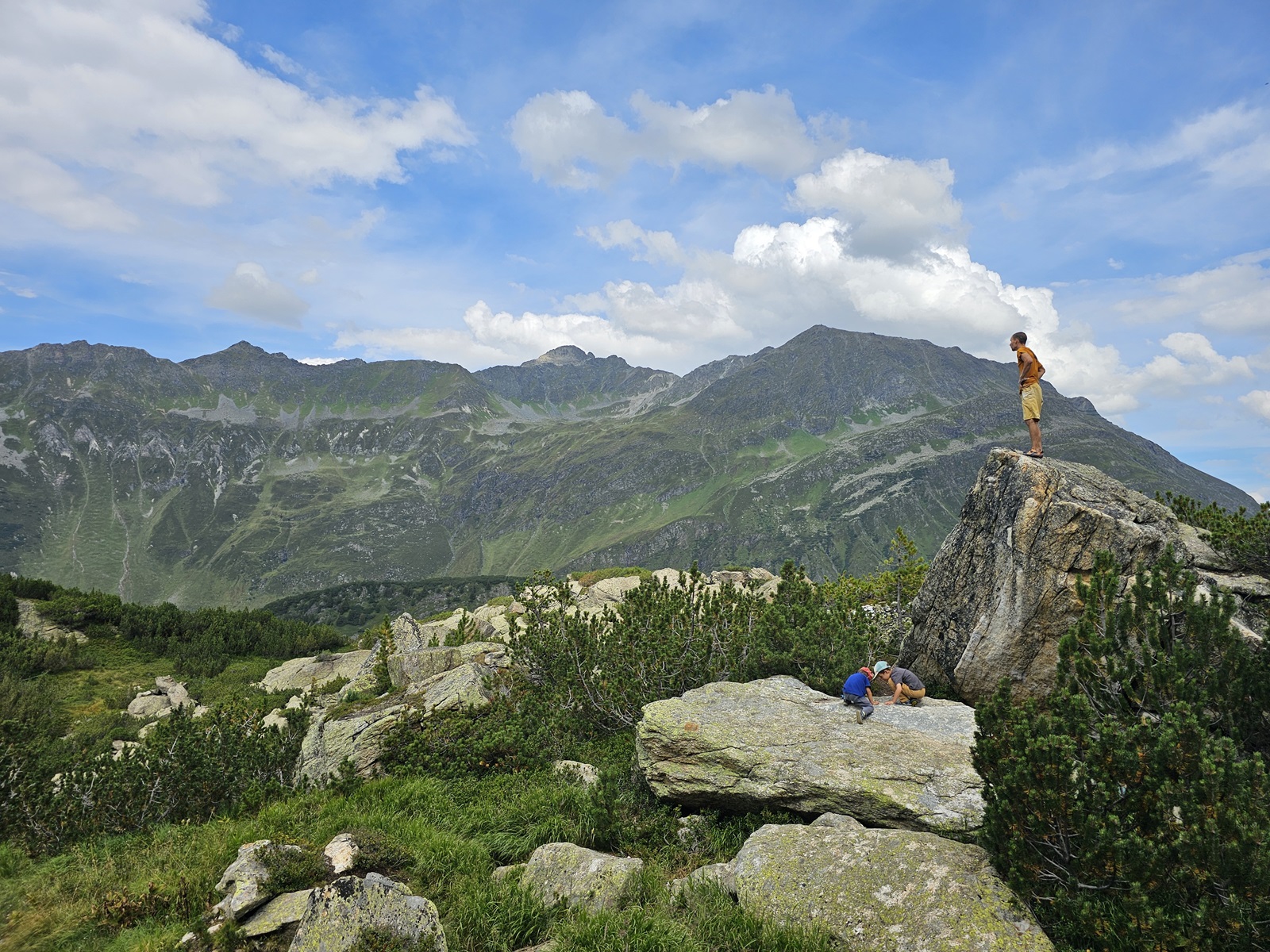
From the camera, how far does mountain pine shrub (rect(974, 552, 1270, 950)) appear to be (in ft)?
18.1

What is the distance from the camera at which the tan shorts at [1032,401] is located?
16.7 meters

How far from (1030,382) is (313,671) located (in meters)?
38.2

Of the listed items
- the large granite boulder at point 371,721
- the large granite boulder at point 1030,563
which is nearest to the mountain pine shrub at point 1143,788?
the large granite boulder at point 1030,563

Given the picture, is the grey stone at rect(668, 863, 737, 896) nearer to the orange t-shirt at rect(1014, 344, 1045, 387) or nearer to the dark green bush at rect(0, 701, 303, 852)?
the dark green bush at rect(0, 701, 303, 852)

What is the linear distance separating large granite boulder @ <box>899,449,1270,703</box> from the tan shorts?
4.22 ft

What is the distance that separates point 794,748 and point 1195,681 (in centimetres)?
618

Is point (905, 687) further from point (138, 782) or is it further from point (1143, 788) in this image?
point (138, 782)

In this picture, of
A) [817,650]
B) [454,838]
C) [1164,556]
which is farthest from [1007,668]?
[454,838]

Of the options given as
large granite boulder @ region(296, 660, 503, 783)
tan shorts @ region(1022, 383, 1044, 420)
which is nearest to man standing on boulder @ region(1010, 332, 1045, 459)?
tan shorts @ region(1022, 383, 1044, 420)

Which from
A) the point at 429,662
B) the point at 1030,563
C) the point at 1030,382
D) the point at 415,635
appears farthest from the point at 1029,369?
the point at 415,635

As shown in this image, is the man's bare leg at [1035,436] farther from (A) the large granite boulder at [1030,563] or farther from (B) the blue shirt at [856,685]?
(B) the blue shirt at [856,685]

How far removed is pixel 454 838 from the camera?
945cm

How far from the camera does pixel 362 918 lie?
6438mm

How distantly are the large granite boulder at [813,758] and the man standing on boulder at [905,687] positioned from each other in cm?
77
